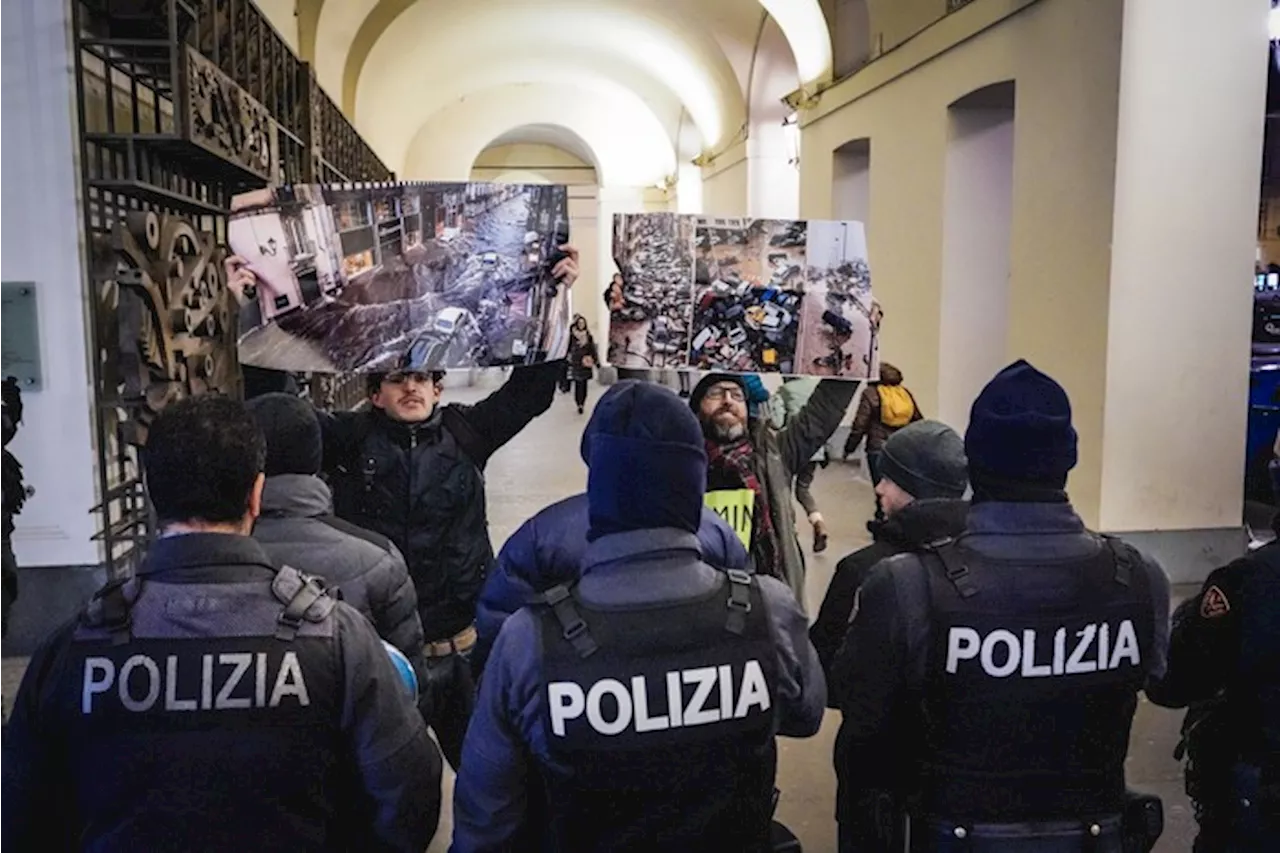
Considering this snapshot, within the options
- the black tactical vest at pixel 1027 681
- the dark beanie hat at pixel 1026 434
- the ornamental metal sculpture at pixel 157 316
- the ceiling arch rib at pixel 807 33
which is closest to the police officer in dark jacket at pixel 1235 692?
the black tactical vest at pixel 1027 681

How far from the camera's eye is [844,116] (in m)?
10.8

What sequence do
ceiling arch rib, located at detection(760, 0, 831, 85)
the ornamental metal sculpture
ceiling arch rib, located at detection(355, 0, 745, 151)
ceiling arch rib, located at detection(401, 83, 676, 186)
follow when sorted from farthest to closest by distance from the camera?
1. ceiling arch rib, located at detection(401, 83, 676, 186)
2. ceiling arch rib, located at detection(355, 0, 745, 151)
3. ceiling arch rib, located at detection(760, 0, 831, 85)
4. the ornamental metal sculpture

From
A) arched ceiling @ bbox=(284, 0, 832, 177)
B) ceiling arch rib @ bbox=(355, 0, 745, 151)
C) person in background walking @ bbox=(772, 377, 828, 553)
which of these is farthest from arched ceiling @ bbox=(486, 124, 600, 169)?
person in background walking @ bbox=(772, 377, 828, 553)

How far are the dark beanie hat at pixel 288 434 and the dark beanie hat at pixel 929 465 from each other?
1.51m

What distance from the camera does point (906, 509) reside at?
2.63 m

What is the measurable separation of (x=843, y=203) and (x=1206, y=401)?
19.2ft

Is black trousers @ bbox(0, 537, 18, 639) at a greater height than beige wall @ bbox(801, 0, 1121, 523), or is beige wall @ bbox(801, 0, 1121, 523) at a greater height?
beige wall @ bbox(801, 0, 1121, 523)

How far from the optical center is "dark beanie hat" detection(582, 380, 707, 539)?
1680mm

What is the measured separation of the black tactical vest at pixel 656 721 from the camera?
1.58 m

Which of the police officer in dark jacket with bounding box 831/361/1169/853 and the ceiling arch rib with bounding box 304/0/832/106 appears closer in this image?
the police officer in dark jacket with bounding box 831/361/1169/853

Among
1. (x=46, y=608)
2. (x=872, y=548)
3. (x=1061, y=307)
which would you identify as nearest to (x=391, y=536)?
(x=872, y=548)

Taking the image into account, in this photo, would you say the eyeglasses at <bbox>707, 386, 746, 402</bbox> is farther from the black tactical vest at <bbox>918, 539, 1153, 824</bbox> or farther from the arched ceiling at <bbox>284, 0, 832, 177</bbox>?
the arched ceiling at <bbox>284, 0, 832, 177</bbox>

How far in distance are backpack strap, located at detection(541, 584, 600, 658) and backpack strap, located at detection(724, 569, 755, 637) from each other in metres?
0.22

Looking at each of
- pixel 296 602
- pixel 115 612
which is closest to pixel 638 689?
pixel 296 602
